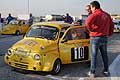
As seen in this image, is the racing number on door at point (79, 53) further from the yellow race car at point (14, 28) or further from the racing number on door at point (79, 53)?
the yellow race car at point (14, 28)

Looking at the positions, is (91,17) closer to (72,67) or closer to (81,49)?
(81,49)

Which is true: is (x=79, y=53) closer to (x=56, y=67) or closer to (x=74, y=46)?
(x=74, y=46)

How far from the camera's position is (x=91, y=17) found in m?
8.98

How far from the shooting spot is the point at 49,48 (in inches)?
376

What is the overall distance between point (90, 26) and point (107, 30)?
56cm

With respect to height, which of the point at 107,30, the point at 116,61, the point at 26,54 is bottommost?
the point at 116,61

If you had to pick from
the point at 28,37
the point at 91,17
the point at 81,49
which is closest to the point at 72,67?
the point at 81,49

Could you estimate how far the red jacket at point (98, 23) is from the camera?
355 inches

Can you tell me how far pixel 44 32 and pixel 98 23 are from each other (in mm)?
1938

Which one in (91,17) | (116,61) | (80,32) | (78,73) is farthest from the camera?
(116,61)

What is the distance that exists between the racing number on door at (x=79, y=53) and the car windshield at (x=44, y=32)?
2.40ft

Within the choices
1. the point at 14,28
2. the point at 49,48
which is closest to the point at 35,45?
the point at 49,48

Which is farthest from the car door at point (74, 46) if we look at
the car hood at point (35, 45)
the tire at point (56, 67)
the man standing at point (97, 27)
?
the man standing at point (97, 27)

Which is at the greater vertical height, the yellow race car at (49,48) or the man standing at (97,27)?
the man standing at (97,27)
